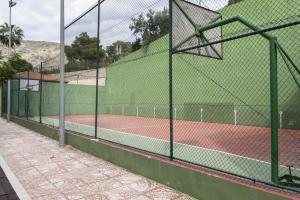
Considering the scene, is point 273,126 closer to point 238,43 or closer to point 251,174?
point 251,174

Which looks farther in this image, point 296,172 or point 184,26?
point 184,26

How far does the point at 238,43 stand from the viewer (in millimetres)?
14430

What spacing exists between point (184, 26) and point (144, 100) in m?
16.4

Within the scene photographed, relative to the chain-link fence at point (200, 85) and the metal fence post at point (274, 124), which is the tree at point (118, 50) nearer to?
the chain-link fence at point (200, 85)

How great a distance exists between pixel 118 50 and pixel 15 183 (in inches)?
173

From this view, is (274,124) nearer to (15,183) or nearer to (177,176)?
(177,176)

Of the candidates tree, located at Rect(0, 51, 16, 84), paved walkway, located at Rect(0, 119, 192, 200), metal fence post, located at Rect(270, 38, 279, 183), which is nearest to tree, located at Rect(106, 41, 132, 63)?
paved walkway, located at Rect(0, 119, 192, 200)

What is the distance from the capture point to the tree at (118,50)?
8312 mm

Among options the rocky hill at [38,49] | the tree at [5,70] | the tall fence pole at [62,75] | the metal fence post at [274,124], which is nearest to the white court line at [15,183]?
the tall fence pole at [62,75]

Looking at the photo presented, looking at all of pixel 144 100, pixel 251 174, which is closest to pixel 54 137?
pixel 251 174

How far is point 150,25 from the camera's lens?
7.45 meters

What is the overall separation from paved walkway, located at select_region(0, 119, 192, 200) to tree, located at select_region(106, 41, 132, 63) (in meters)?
2.84

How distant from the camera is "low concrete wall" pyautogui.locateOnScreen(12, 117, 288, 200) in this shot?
4.28 m

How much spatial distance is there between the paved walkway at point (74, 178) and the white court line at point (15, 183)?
82 mm
